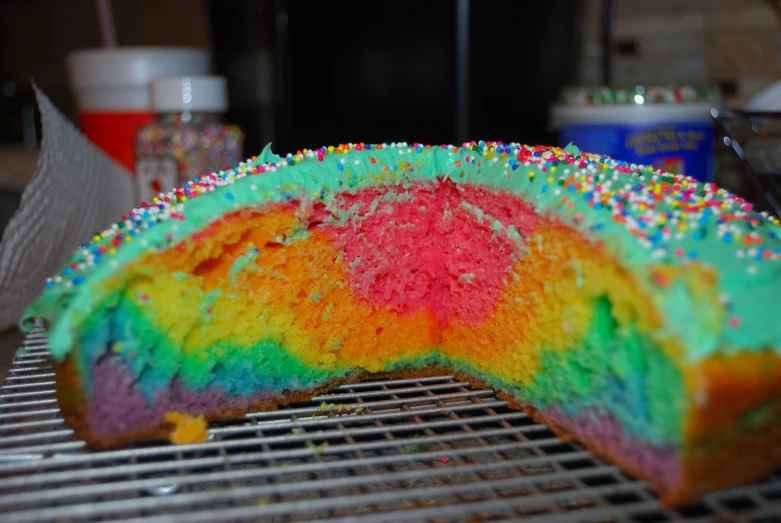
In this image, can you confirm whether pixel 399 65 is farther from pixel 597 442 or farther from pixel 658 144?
pixel 597 442

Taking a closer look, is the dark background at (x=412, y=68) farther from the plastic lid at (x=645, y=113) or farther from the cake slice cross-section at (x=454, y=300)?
the cake slice cross-section at (x=454, y=300)

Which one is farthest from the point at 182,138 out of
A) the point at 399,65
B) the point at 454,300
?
the point at 454,300

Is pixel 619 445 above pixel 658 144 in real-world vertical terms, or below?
below

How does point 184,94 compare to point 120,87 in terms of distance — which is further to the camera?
point 120,87

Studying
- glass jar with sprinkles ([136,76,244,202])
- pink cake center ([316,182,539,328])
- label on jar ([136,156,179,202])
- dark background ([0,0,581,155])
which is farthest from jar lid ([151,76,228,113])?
pink cake center ([316,182,539,328])

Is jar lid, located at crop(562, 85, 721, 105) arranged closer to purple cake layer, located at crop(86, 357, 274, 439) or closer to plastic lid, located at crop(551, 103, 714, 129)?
plastic lid, located at crop(551, 103, 714, 129)

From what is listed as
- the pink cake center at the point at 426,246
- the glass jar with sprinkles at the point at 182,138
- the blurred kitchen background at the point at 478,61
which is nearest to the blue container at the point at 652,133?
the blurred kitchen background at the point at 478,61
